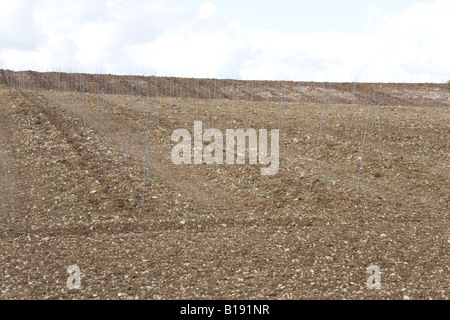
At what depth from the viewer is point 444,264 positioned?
5.48 m

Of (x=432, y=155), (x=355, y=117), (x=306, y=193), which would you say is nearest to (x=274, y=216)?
(x=306, y=193)

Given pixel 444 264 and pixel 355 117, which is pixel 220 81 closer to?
pixel 355 117

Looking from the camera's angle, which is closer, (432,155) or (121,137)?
(432,155)

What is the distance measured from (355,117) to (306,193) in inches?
308

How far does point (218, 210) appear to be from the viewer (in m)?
7.69

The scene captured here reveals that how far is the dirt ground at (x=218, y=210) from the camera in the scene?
496 cm

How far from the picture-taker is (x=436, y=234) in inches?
259

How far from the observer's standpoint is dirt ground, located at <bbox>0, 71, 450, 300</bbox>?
4961 millimetres

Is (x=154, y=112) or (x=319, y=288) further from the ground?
(x=154, y=112)
